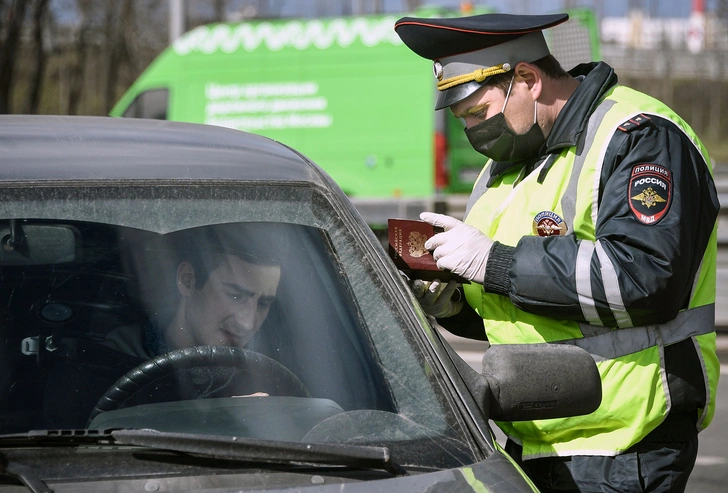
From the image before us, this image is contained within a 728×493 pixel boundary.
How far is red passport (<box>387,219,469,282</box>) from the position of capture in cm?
247

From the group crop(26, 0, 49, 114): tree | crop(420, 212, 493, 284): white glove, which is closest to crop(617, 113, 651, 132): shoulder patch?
crop(420, 212, 493, 284): white glove

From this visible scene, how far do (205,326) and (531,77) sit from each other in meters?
1.05

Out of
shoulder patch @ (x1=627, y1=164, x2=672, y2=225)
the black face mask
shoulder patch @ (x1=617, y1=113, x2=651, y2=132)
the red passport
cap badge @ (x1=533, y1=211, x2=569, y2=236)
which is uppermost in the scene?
shoulder patch @ (x1=617, y1=113, x2=651, y2=132)

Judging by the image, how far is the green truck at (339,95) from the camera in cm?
1155

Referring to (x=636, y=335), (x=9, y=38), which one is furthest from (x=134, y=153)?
(x=9, y=38)

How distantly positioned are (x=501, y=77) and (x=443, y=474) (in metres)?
1.14

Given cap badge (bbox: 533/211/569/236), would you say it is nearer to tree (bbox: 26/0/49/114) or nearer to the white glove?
the white glove

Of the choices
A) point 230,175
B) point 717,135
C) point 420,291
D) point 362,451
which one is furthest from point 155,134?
point 717,135

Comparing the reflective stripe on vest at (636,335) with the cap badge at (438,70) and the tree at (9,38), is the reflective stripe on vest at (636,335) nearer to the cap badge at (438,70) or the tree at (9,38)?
the cap badge at (438,70)

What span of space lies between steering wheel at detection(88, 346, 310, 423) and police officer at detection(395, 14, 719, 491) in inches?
24.5

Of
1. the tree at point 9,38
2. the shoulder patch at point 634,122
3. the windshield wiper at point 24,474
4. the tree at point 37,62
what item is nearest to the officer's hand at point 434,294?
the shoulder patch at point 634,122

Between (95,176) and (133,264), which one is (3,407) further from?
(95,176)

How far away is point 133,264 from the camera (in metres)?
1.99

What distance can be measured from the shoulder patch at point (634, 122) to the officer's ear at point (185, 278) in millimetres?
1030
